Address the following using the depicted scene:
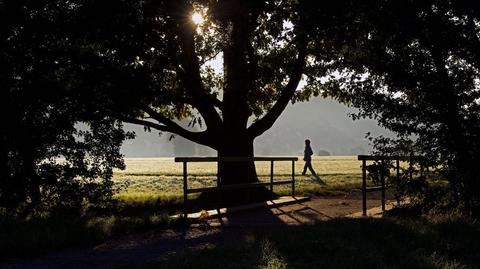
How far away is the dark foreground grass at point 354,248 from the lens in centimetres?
583

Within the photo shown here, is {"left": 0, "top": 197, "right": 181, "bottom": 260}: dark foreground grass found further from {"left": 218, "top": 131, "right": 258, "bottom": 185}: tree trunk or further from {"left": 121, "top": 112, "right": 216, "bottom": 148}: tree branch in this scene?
{"left": 218, "top": 131, "right": 258, "bottom": 185}: tree trunk

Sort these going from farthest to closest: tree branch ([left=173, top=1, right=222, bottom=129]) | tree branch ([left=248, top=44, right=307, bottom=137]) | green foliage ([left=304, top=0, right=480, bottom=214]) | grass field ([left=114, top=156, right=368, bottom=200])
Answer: grass field ([left=114, top=156, right=368, bottom=200]) → tree branch ([left=248, top=44, right=307, bottom=137]) → tree branch ([left=173, top=1, right=222, bottom=129]) → green foliage ([left=304, top=0, right=480, bottom=214])

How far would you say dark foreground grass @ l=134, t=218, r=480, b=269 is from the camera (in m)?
5.83

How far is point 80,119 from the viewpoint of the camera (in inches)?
415

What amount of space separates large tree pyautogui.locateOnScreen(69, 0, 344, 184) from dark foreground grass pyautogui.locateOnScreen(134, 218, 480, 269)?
4.16m

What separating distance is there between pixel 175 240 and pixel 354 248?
288cm

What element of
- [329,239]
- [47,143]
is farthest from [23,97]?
[329,239]

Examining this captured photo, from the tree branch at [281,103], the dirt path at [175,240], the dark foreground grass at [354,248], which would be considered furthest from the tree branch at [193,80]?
the dark foreground grass at [354,248]

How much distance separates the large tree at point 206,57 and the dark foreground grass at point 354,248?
13.6 ft

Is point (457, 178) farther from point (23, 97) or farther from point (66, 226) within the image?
point (23, 97)

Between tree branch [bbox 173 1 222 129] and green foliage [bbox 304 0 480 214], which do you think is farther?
tree branch [bbox 173 1 222 129]

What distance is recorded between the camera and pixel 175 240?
27.2 ft

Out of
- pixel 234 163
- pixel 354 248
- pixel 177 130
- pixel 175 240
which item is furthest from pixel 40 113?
pixel 234 163

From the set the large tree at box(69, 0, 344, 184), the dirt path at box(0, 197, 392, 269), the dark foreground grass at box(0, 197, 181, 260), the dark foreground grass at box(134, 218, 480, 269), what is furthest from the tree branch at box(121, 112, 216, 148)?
the dark foreground grass at box(134, 218, 480, 269)
